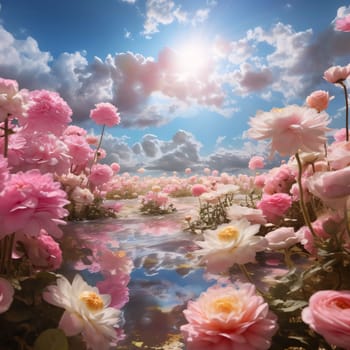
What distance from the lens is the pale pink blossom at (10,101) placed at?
29.8 inches

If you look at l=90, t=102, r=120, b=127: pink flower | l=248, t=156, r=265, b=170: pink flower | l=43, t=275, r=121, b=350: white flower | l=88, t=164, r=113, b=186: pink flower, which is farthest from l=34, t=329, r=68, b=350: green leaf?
l=248, t=156, r=265, b=170: pink flower

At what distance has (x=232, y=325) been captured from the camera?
0.50 m

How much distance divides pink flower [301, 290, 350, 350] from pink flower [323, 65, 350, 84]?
0.91 metres

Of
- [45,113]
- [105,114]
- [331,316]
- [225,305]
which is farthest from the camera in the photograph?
[105,114]

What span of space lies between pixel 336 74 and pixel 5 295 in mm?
1126

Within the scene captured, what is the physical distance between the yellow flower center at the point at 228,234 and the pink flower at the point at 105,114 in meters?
1.86

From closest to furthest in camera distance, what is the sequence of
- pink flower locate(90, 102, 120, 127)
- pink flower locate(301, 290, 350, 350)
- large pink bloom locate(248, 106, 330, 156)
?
pink flower locate(301, 290, 350, 350) → large pink bloom locate(248, 106, 330, 156) → pink flower locate(90, 102, 120, 127)

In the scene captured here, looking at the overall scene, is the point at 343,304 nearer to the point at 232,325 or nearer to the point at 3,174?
the point at 232,325

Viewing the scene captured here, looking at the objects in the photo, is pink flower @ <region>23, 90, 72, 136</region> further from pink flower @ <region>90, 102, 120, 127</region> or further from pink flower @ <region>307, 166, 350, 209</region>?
pink flower @ <region>90, 102, 120, 127</region>

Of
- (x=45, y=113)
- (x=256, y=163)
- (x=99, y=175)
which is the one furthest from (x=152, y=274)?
(x=256, y=163)

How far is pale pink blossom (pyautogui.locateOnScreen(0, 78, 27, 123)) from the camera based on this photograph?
76cm

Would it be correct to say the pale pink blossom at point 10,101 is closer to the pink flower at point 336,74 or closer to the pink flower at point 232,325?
the pink flower at point 232,325

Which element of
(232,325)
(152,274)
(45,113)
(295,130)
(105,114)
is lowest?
(152,274)

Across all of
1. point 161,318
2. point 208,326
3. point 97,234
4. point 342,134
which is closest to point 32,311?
point 208,326
